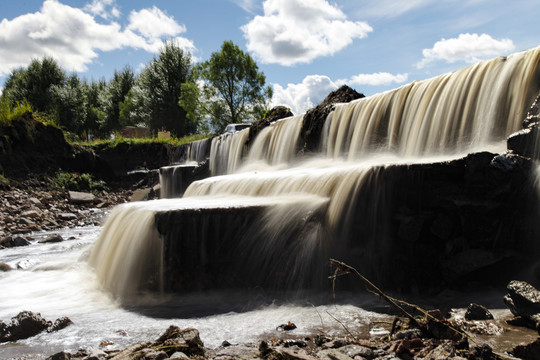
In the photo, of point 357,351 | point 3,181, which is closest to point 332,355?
point 357,351

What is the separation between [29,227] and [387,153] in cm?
1201

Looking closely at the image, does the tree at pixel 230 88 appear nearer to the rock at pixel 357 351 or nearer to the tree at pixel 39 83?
the tree at pixel 39 83

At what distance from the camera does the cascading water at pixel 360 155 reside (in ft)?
19.1

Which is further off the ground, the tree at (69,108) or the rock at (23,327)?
the tree at (69,108)

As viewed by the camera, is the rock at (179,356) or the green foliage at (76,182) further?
the green foliage at (76,182)

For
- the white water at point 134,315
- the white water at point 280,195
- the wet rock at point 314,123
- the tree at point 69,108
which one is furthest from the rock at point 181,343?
the tree at point 69,108

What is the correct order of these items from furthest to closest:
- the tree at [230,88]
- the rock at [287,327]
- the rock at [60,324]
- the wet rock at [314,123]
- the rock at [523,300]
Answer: the tree at [230,88] → the wet rock at [314,123] → the rock at [60,324] → the rock at [287,327] → the rock at [523,300]

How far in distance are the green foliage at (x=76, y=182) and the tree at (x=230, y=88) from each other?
55.5 ft

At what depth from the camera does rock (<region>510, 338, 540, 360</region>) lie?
294 cm

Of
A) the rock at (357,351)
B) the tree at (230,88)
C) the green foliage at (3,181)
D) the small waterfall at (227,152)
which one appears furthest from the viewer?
the tree at (230,88)

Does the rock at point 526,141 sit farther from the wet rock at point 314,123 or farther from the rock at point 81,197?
the rock at point 81,197

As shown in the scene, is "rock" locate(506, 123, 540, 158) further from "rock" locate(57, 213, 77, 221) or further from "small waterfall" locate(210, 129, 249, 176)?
"rock" locate(57, 213, 77, 221)

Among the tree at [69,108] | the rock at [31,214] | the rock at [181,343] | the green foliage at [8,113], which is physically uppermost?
the tree at [69,108]

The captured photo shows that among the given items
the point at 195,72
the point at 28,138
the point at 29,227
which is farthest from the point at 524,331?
the point at 195,72
